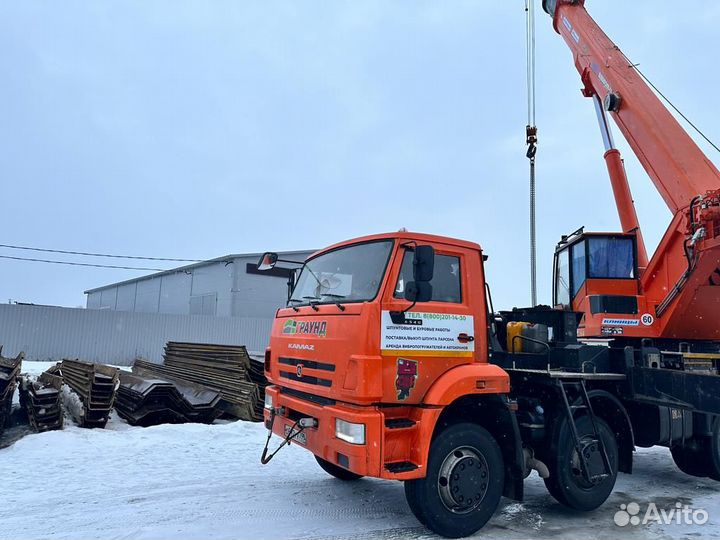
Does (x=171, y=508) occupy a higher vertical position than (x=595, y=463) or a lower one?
lower

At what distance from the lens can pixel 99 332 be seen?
2138 cm

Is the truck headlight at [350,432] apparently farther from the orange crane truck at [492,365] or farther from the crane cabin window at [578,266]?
the crane cabin window at [578,266]

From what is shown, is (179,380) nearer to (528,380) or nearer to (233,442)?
(233,442)

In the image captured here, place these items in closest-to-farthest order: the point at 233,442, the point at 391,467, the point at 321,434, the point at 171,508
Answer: the point at 391,467
the point at 321,434
the point at 171,508
the point at 233,442

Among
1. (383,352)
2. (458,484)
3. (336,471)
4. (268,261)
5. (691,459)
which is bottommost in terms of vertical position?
(336,471)

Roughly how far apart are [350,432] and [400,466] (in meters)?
0.51

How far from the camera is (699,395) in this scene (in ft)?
18.1

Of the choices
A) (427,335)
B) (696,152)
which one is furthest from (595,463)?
(696,152)

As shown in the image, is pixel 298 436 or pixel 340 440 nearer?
pixel 340 440

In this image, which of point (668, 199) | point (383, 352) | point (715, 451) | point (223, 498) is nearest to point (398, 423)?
point (383, 352)

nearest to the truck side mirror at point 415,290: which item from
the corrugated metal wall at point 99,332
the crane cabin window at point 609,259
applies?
the crane cabin window at point 609,259

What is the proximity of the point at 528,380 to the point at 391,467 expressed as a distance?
222cm

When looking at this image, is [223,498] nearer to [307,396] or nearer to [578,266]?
[307,396]

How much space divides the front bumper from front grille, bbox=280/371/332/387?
0.19m
